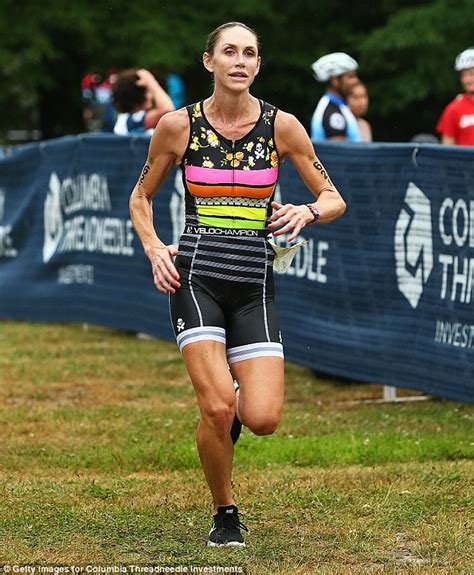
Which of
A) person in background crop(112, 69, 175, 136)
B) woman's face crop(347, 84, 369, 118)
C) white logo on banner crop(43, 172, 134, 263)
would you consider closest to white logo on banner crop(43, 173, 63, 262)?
white logo on banner crop(43, 172, 134, 263)

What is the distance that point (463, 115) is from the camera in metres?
13.3

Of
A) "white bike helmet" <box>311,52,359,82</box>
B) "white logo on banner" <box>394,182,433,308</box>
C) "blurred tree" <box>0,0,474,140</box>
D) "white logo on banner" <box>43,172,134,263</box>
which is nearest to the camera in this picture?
"white logo on banner" <box>394,182,433,308</box>

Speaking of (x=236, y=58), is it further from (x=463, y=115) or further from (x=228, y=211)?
(x=463, y=115)

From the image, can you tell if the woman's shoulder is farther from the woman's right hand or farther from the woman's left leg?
the woman's left leg

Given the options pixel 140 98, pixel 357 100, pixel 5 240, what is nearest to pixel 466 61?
pixel 357 100

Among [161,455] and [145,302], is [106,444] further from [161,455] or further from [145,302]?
[145,302]

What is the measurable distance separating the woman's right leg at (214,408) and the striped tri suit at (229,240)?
0.10 m

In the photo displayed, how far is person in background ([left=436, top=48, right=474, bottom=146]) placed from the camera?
13.2 m

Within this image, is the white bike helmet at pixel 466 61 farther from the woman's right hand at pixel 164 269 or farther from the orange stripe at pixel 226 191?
the woman's right hand at pixel 164 269

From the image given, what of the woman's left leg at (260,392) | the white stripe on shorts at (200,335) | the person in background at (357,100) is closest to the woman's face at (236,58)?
the white stripe on shorts at (200,335)

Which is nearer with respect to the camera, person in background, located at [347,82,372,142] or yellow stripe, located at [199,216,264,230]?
yellow stripe, located at [199,216,264,230]

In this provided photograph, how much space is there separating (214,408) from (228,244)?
0.74m

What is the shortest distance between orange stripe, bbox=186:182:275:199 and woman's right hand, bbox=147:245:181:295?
303 mm

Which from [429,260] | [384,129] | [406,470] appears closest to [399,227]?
[429,260]
